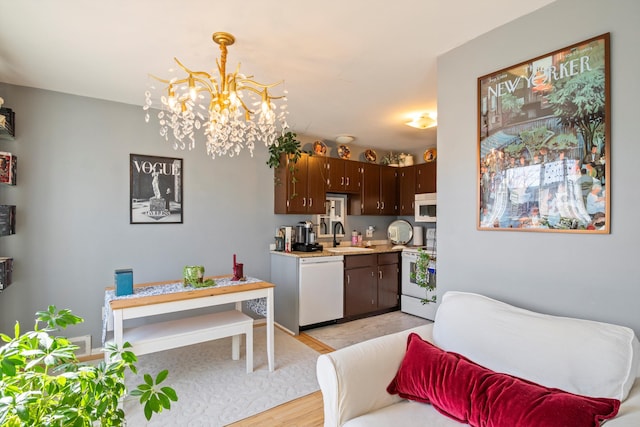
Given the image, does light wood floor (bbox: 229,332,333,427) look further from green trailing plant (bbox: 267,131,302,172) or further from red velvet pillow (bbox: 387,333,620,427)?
green trailing plant (bbox: 267,131,302,172)

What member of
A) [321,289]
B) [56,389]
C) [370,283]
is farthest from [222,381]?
[370,283]

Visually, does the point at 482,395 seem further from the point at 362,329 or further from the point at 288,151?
the point at 288,151

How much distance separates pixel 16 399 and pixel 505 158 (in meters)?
2.25

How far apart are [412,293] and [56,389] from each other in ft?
14.0

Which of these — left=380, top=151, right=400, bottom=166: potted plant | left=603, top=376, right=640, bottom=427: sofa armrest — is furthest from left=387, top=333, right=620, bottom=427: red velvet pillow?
left=380, top=151, right=400, bottom=166: potted plant

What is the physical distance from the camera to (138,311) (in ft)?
7.50

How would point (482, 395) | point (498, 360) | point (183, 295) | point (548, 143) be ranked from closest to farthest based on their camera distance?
point (482, 395) < point (498, 360) < point (548, 143) < point (183, 295)

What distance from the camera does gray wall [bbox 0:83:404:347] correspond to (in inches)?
114

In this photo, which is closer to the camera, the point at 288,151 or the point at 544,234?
the point at 544,234

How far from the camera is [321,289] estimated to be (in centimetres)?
393

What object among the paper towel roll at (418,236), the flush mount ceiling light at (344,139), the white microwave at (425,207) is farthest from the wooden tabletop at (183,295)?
the paper towel roll at (418,236)

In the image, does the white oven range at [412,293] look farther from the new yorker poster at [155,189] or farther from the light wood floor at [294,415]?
the new yorker poster at [155,189]

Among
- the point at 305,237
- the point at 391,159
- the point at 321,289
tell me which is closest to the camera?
the point at 321,289

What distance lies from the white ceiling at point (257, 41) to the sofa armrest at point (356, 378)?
A: 1.84m
